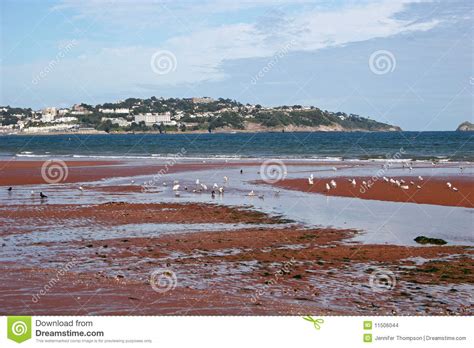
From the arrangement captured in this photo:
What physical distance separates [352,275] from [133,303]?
182 inches

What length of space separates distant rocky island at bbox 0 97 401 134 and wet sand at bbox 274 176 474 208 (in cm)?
13860

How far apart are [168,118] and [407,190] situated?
14918 centimetres

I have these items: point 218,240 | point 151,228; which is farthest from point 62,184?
point 218,240

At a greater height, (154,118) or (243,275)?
(154,118)

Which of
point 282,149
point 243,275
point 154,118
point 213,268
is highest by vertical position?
point 154,118

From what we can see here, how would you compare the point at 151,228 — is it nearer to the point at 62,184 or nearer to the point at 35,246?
the point at 35,246

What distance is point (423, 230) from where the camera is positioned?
58.0 feet

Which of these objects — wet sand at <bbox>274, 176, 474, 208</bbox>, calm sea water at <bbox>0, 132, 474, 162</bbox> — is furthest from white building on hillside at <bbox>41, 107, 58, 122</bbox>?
wet sand at <bbox>274, 176, 474, 208</bbox>

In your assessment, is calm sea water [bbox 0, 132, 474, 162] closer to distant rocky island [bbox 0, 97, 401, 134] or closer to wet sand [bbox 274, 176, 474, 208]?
wet sand [bbox 274, 176, 474, 208]

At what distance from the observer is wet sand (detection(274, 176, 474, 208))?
25.2 m

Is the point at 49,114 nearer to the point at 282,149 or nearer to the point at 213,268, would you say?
the point at 282,149

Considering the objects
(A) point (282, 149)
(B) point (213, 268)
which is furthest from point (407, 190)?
(A) point (282, 149)

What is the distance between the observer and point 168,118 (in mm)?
173875

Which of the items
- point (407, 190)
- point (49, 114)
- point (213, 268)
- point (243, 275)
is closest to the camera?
point (243, 275)
